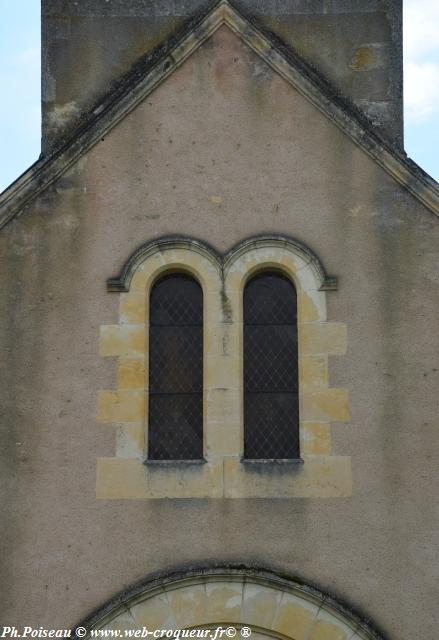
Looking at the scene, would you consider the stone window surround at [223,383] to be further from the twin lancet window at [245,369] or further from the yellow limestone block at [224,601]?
the yellow limestone block at [224,601]

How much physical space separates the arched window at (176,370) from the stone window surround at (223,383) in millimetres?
136

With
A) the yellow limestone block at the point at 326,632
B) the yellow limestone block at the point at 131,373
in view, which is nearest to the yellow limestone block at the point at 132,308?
the yellow limestone block at the point at 131,373

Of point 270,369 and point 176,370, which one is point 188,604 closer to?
point 176,370

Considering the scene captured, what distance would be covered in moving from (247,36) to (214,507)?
4.53 m

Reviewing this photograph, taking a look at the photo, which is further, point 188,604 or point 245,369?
point 245,369

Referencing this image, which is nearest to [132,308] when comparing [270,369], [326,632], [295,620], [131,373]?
[131,373]

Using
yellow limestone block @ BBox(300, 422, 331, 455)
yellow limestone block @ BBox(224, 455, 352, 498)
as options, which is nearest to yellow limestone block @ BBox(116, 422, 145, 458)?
yellow limestone block @ BBox(224, 455, 352, 498)

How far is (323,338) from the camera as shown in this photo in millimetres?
12000

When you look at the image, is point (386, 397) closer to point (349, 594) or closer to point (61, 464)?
point (349, 594)

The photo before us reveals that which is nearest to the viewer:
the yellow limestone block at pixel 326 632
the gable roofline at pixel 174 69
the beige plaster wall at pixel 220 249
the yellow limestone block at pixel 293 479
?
the yellow limestone block at pixel 326 632

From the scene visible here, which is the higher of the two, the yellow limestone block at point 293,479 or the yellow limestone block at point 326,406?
the yellow limestone block at point 326,406

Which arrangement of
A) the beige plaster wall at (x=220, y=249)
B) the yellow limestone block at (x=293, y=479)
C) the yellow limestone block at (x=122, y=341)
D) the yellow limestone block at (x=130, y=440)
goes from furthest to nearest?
the yellow limestone block at (x=122, y=341) → the yellow limestone block at (x=130, y=440) → the yellow limestone block at (x=293, y=479) → the beige plaster wall at (x=220, y=249)

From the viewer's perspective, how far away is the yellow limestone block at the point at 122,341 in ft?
39.5

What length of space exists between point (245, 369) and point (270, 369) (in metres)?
0.23
